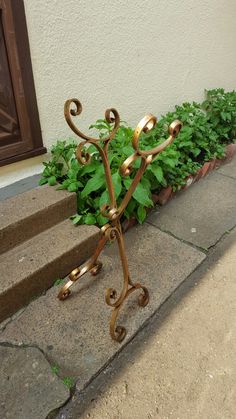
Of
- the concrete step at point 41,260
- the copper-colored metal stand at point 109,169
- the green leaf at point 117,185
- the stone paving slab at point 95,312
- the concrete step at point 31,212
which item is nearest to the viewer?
the copper-colored metal stand at point 109,169

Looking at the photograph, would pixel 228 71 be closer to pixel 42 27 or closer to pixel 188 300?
pixel 42 27

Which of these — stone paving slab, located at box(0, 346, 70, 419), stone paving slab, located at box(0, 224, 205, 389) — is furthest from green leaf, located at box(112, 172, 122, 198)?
stone paving slab, located at box(0, 346, 70, 419)

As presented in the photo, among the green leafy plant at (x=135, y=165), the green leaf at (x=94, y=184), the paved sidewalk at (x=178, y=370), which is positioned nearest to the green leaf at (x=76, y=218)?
A: the green leafy plant at (x=135, y=165)

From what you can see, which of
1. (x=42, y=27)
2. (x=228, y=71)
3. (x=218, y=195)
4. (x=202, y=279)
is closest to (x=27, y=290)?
(x=202, y=279)

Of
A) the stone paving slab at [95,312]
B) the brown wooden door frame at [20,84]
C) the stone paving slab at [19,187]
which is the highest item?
the brown wooden door frame at [20,84]

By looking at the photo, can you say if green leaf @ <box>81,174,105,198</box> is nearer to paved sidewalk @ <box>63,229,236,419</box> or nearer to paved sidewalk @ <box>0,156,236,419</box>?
paved sidewalk @ <box>0,156,236,419</box>

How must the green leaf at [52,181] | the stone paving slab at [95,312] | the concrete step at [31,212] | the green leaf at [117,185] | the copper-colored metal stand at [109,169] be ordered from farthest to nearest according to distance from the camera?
the green leaf at [52,181] → the green leaf at [117,185] → the concrete step at [31,212] → the stone paving slab at [95,312] → the copper-colored metal stand at [109,169]

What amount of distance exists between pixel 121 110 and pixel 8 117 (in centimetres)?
115

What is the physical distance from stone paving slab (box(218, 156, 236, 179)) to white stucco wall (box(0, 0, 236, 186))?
93cm

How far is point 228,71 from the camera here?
4098mm

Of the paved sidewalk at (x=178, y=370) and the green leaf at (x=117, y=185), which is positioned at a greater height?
the green leaf at (x=117, y=185)

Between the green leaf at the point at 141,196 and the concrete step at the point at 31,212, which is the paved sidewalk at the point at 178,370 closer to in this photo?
the green leaf at the point at 141,196

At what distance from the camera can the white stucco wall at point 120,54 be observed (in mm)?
2090

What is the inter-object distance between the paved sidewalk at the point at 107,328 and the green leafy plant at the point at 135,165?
345 millimetres
